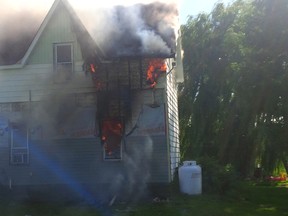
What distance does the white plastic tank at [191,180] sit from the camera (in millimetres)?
13438

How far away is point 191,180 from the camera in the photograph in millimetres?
13445

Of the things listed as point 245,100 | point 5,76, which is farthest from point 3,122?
point 245,100

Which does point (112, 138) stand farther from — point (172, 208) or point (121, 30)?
point (121, 30)

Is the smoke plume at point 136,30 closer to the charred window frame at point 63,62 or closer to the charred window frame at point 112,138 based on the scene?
the charred window frame at point 63,62

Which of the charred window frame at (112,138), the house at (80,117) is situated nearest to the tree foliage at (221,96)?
the house at (80,117)

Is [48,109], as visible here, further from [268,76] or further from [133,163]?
[268,76]

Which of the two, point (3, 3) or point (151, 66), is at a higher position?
point (3, 3)

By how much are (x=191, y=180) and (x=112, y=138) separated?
8.60 ft

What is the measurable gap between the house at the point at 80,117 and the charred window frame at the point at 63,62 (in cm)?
3

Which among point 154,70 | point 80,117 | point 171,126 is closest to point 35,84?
point 80,117

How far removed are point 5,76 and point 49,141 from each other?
2503mm

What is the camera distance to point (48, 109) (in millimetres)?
13820

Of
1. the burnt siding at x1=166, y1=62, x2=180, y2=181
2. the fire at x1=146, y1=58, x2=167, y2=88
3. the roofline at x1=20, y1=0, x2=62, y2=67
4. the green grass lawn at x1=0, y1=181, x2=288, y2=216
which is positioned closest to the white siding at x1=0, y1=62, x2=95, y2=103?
the roofline at x1=20, y1=0, x2=62, y2=67

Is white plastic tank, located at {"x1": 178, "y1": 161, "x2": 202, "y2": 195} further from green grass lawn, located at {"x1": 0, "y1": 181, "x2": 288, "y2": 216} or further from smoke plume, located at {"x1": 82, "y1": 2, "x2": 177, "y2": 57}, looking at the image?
smoke plume, located at {"x1": 82, "y1": 2, "x2": 177, "y2": 57}
